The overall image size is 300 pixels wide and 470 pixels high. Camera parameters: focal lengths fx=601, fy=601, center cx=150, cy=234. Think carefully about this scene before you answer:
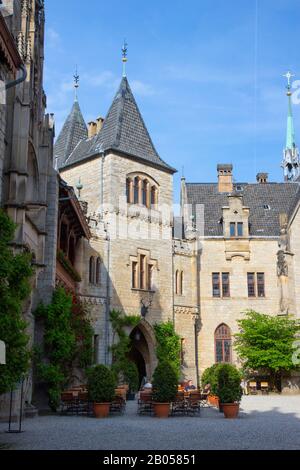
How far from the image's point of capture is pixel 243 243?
1471 inches

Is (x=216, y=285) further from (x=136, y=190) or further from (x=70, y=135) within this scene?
(x=70, y=135)

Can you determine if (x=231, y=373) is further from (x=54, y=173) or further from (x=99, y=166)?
(x=99, y=166)

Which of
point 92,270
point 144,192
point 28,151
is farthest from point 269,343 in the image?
point 28,151

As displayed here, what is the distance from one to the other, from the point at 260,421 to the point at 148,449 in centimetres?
659

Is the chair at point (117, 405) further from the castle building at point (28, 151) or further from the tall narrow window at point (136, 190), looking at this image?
the tall narrow window at point (136, 190)

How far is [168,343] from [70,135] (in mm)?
14819

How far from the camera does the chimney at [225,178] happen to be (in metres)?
41.9

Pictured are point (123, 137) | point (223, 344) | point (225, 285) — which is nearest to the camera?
point (123, 137)

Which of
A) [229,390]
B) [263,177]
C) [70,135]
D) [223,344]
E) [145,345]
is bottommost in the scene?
[229,390]

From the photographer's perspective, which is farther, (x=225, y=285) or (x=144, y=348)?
(x=225, y=285)

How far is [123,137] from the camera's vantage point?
109 feet

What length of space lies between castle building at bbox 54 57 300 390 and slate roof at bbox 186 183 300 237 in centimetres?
7

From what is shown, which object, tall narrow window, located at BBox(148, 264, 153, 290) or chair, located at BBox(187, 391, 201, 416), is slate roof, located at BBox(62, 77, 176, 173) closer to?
tall narrow window, located at BBox(148, 264, 153, 290)
